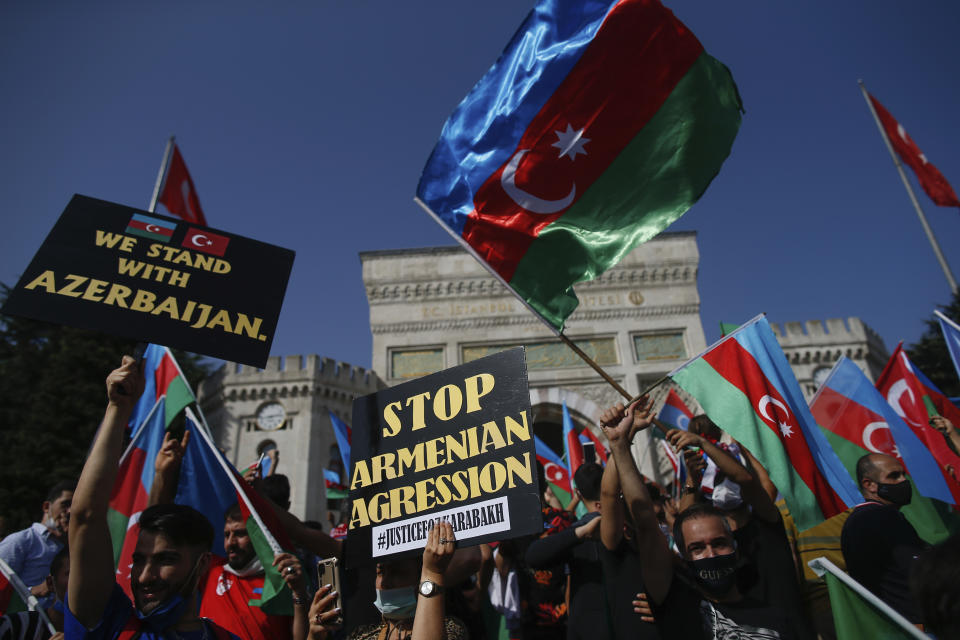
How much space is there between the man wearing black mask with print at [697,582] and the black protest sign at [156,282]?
2092 mm

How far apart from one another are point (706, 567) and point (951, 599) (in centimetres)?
115

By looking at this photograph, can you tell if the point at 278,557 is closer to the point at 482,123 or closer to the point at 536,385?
the point at 482,123

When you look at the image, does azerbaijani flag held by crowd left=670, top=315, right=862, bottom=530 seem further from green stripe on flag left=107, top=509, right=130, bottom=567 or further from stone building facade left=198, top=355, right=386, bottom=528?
stone building facade left=198, top=355, right=386, bottom=528

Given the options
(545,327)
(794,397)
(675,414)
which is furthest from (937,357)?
(794,397)

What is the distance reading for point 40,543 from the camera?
4262 mm

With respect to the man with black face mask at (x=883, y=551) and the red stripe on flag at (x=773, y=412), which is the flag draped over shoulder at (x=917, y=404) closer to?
the red stripe on flag at (x=773, y=412)

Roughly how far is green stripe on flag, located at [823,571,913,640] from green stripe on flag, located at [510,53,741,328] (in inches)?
85.5

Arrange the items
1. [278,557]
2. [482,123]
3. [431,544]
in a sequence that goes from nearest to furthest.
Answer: [431,544] → [278,557] → [482,123]

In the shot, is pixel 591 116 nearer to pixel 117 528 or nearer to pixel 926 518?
pixel 926 518

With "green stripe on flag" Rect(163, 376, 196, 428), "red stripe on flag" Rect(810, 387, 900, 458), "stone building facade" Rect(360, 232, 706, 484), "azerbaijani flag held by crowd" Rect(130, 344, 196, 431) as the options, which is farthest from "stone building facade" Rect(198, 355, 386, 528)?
"red stripe on flag" Rect(810, 387, 900, 458)

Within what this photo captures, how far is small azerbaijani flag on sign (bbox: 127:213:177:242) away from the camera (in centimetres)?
312

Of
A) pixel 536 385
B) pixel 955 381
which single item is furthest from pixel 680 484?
pixel 955 381

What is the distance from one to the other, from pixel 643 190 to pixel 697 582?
2.47 meters

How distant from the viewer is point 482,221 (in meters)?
3.98
